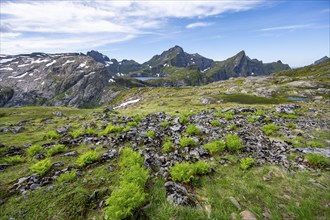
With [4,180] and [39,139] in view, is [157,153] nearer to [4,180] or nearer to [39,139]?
[4,180]

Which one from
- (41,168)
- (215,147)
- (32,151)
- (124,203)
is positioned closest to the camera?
(124,203)

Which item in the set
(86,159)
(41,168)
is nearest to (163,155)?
(86,159)

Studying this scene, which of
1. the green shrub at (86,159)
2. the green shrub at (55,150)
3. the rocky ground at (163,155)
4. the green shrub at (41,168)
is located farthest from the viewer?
the green shrub at (55,150)

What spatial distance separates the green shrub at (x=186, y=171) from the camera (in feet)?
35.8

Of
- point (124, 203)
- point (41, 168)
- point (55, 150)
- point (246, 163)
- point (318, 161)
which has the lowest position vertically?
point (318, 161)

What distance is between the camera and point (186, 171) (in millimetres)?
11312

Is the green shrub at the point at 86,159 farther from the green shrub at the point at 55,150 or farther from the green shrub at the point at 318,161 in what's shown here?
the green shrub at the point at 318,161

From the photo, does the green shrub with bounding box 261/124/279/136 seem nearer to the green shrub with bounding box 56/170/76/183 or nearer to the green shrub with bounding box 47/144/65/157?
the green shrub with bounding box 56/170/76/183

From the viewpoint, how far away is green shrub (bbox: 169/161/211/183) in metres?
10.9

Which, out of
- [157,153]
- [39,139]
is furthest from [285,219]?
[39,139]

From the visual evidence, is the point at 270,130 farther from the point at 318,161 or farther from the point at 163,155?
the point at 163,155

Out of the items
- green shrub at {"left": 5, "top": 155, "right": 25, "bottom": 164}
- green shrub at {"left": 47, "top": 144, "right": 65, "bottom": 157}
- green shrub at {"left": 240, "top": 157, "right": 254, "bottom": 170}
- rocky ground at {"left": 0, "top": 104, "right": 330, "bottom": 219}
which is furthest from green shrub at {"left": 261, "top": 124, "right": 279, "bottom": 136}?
green shrub at {"left": 5, "top": 155, "right": 25, "bottom": 164}

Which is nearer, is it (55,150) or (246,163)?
(246,163)

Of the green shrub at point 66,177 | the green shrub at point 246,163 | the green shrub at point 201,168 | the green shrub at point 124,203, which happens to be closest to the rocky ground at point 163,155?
the green shrub at point 66,177
